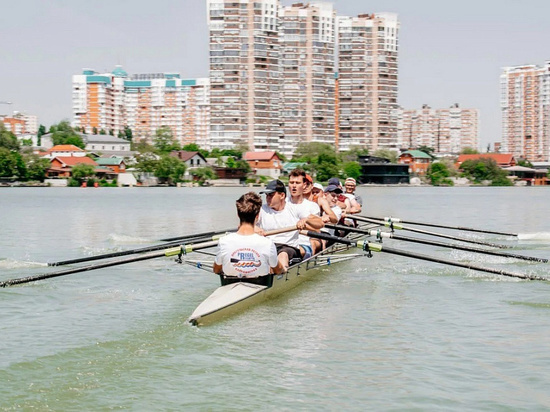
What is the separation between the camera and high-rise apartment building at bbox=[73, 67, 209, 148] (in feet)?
598

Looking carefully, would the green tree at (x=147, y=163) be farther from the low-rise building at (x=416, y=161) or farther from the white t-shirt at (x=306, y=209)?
the white t-shirt at (x=306, y=209)

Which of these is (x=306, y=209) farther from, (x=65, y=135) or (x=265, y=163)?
(x=65, y=135)

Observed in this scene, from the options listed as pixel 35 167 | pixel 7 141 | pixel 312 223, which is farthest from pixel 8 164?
pixel 312 223

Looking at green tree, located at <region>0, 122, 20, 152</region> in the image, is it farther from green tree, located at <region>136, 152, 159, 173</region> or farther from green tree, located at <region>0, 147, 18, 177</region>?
green tree, located at <region>136, 152, 159, 173</region>

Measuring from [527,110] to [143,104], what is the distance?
300 ft

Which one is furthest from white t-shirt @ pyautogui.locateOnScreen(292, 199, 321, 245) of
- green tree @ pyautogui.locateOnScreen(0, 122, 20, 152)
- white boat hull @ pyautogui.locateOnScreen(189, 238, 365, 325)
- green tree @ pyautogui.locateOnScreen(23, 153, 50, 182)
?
green tree @ pyautogui.locateOnScreen(0, 122, 20, 152)

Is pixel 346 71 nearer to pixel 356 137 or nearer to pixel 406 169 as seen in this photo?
pixel 356 137

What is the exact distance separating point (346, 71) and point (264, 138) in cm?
2022

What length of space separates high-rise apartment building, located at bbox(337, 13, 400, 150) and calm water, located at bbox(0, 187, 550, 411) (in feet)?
367

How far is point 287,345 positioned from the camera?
7.77 metres

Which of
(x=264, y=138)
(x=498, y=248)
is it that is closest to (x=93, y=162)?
(x=264, y=138)

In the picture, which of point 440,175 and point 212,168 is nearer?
point 212,168

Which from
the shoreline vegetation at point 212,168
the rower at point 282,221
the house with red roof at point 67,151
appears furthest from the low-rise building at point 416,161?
the rower at point 282,221

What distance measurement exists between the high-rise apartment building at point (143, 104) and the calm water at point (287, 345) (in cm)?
16854
